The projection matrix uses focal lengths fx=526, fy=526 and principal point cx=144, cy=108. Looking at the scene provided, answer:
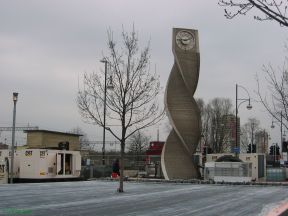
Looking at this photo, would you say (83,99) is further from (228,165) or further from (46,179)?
(228,165)

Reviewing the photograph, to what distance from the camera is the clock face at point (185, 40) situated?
1718 inches

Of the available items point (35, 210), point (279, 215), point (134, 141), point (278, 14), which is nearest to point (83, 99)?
point (35, 210)

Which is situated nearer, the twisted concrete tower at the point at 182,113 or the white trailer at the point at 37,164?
the white trailer at the point at 37,164

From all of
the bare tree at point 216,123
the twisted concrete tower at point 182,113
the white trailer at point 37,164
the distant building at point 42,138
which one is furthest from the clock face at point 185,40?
the bare tree at point 216,123

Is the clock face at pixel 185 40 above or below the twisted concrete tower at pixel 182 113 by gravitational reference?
above

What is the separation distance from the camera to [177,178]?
140ft

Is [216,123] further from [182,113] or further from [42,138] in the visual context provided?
[182,113]

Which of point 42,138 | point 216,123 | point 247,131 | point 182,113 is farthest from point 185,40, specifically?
point 247,131

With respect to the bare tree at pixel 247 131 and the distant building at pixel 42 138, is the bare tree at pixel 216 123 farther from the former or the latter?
the distant building at pixel 42 138

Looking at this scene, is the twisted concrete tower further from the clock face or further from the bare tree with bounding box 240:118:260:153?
the bare tree with bounding box 240:118:260:153

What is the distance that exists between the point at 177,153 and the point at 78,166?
8.58 metres

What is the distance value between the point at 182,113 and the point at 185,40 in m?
6.14

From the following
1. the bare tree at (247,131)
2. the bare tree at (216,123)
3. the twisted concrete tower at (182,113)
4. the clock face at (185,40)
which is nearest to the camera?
the twisted concrete tower at (182,113)

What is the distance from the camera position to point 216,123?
8506 cm
